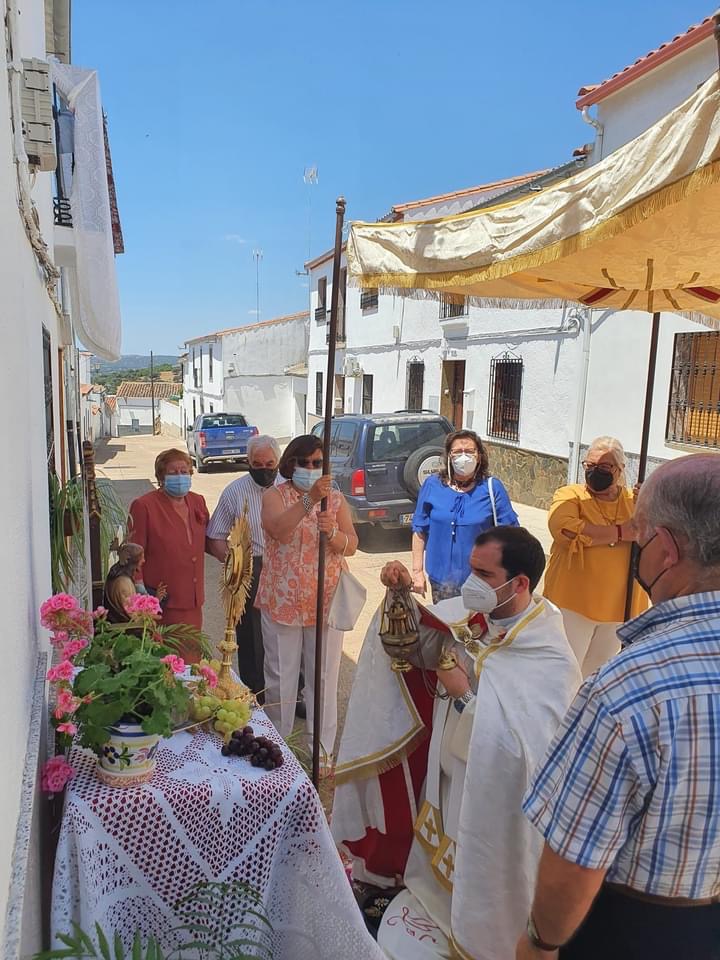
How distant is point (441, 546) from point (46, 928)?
2652 mm

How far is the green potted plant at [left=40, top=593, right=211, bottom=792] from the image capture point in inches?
72.6

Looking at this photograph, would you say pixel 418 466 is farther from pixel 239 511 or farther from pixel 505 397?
pixel 505 397

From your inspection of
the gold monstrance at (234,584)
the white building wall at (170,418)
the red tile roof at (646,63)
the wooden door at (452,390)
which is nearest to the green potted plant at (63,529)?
the gold monstrance at (234,584)

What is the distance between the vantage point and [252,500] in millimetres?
3938

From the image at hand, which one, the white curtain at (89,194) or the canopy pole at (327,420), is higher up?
the white curtain at (89,194)

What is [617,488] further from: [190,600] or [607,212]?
[190,600]

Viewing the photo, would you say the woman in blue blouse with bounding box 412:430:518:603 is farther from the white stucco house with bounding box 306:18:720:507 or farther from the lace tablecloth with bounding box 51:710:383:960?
the lace tablecloth with bounding box 51:710:383:960

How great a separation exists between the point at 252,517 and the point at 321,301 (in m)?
22.1

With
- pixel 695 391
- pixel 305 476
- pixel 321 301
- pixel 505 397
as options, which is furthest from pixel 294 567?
pixel 321 301

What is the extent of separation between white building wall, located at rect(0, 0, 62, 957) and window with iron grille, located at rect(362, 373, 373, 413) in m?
18.3

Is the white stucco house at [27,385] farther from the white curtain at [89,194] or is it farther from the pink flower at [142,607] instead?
the pink flower at [142,607]

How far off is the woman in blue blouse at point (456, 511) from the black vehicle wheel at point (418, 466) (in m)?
4.56

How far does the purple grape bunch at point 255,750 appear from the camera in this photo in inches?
82.2

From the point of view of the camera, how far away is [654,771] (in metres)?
1.24
